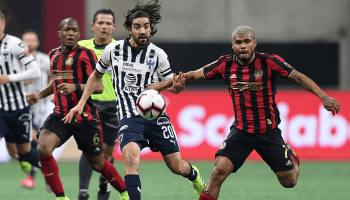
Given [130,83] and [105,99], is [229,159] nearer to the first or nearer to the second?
[130,83]

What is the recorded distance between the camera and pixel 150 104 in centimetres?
521

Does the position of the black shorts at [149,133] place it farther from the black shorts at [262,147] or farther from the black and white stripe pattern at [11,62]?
the black and white stripe pattern at [11,62]

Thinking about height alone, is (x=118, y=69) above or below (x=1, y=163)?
above

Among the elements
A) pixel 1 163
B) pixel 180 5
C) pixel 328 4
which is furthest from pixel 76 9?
pixel 328 4

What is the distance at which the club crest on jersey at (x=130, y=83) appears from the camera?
557cm

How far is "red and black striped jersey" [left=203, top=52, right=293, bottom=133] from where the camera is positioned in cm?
546

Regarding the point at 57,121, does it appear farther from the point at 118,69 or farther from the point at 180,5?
the point at 180,5

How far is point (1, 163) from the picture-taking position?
37.9 ft

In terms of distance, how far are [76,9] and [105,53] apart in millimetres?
11364

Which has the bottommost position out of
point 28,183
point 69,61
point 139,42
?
point 28,183

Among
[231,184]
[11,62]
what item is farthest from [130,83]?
[231,184]

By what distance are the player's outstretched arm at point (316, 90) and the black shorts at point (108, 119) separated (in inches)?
99.2

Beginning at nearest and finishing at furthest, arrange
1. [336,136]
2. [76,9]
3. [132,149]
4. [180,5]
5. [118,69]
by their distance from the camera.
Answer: [132,149], [118,69], [336,136], [76,9], [180,5]

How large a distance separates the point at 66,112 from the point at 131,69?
2.97ft
